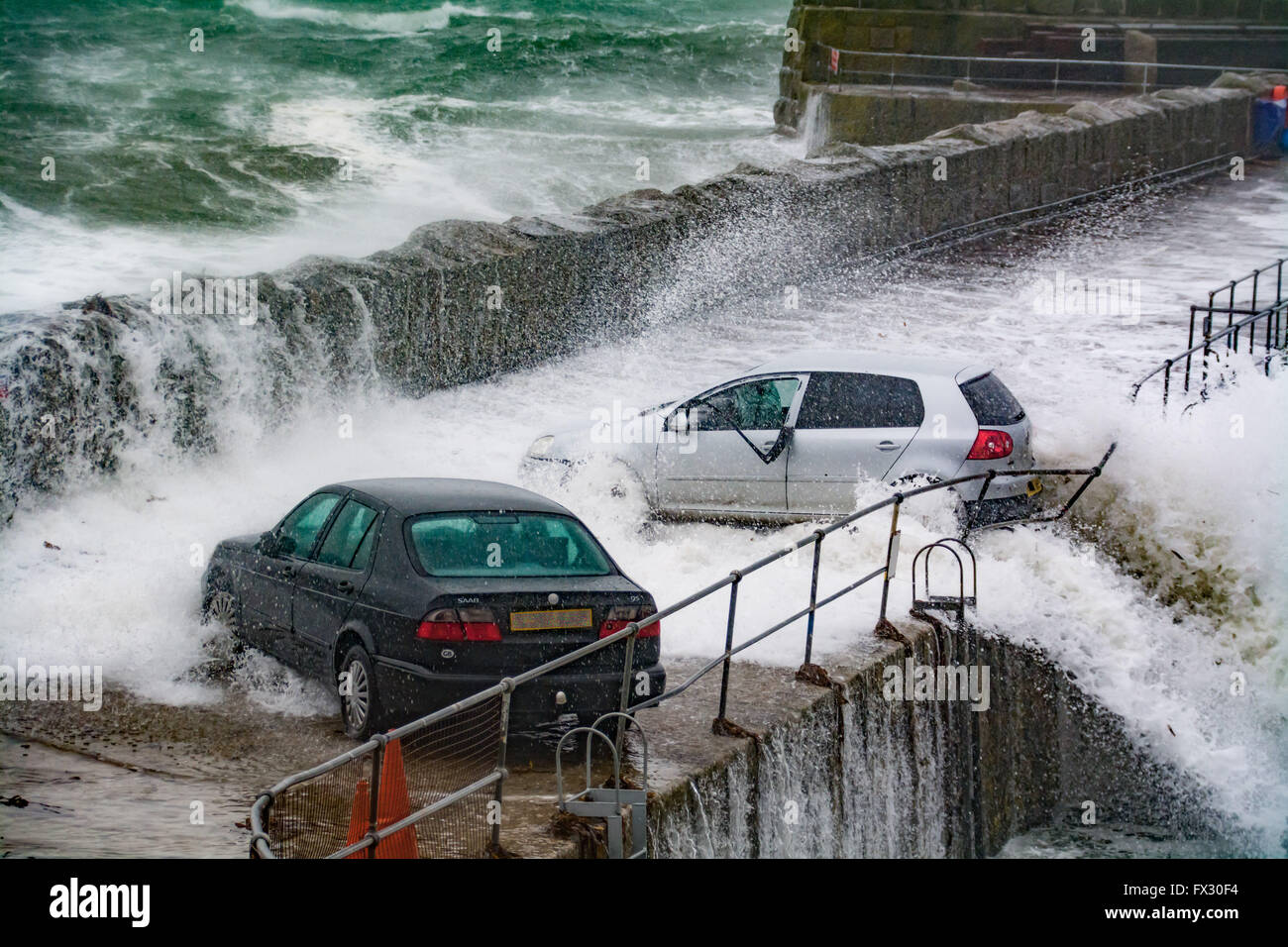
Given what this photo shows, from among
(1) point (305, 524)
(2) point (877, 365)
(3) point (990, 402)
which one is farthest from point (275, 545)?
(3) point (990, 402)

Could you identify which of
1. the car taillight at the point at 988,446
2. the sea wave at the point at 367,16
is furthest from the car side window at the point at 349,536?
the sea wave at the point at 367,16

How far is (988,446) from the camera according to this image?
37.1 ft

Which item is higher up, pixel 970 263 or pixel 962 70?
pixel 962 70

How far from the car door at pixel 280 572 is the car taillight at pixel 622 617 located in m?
1.71

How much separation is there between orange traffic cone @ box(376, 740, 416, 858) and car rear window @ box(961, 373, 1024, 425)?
6.31 m

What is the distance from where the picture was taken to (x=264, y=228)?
106ft

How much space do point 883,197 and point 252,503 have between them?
10.2 metres

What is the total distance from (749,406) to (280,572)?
4.42 meters

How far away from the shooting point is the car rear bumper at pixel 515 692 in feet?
23.9

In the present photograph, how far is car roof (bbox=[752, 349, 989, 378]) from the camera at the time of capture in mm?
11734

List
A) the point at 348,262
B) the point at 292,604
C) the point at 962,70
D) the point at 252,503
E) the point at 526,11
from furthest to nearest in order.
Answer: the point at 526,11
the point at 962,70
the point at 348,262
the point at 252,503
the point at 292,604

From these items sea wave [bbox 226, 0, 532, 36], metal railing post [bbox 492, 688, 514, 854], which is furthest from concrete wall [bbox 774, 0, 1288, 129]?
metal railing post [bbox 492, 688, 514, 854]
